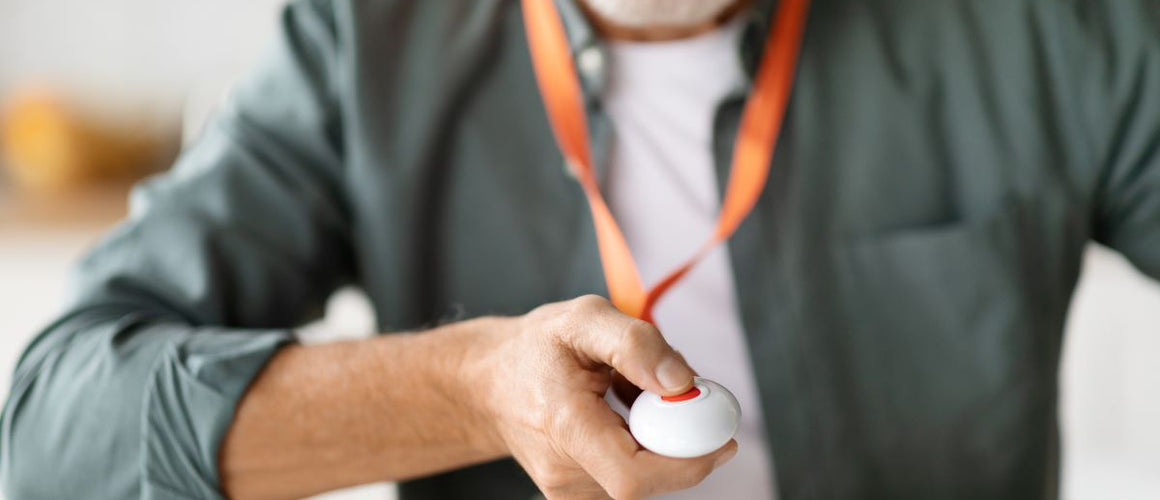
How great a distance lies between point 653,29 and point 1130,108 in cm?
41


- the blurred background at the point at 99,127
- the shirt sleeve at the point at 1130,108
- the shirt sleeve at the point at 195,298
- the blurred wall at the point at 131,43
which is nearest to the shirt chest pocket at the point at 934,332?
the shirt sleeve at the point at 1130,108

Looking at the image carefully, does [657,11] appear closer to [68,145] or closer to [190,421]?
[190,421]

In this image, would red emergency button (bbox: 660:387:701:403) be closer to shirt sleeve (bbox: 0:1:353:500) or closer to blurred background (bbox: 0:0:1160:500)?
shirt sleeve (bbox: 0:1:353:500)

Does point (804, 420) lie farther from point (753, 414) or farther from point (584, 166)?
point (584, 166)

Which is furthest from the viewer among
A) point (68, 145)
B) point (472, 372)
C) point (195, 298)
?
point (68, 145)

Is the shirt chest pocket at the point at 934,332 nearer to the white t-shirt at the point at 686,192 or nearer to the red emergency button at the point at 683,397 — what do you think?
the white t-shirt at the point at 686,192

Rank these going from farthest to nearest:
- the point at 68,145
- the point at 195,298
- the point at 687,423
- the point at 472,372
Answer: the point at 68,145
the point at 195,298
the point at 472,372
the point at 687,423

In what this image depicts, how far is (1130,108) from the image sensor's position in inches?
32.1

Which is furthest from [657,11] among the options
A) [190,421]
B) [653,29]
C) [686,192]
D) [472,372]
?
[190,421]

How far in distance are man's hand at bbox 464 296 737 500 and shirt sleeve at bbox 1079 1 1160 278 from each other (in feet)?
1.80

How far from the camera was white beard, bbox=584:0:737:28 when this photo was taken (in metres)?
0.76

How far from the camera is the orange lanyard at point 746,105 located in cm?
76

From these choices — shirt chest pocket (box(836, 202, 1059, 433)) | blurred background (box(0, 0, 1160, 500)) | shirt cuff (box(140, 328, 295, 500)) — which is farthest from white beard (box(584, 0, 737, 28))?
blurred background (box(0, 0, 1160, 500))

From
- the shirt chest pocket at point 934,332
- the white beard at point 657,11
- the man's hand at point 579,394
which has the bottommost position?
the shirt chest pocket at point 934,332
